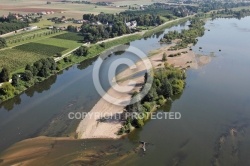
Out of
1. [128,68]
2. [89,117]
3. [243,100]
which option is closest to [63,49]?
[128,68]

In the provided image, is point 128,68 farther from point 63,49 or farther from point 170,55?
point 63,49

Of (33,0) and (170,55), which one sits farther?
(33,0)

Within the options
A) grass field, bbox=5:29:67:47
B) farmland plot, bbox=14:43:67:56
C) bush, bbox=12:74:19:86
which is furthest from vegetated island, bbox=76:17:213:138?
grass field, bbox=5:29:67:47

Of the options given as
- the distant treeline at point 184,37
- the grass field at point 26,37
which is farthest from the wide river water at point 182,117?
the grass field at point 26,37

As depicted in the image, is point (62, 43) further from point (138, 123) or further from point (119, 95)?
point (138, 123)

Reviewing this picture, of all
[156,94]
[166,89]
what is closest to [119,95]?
[156,94]

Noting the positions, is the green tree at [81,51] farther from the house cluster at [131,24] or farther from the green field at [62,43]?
the house cluster at [131,24]
